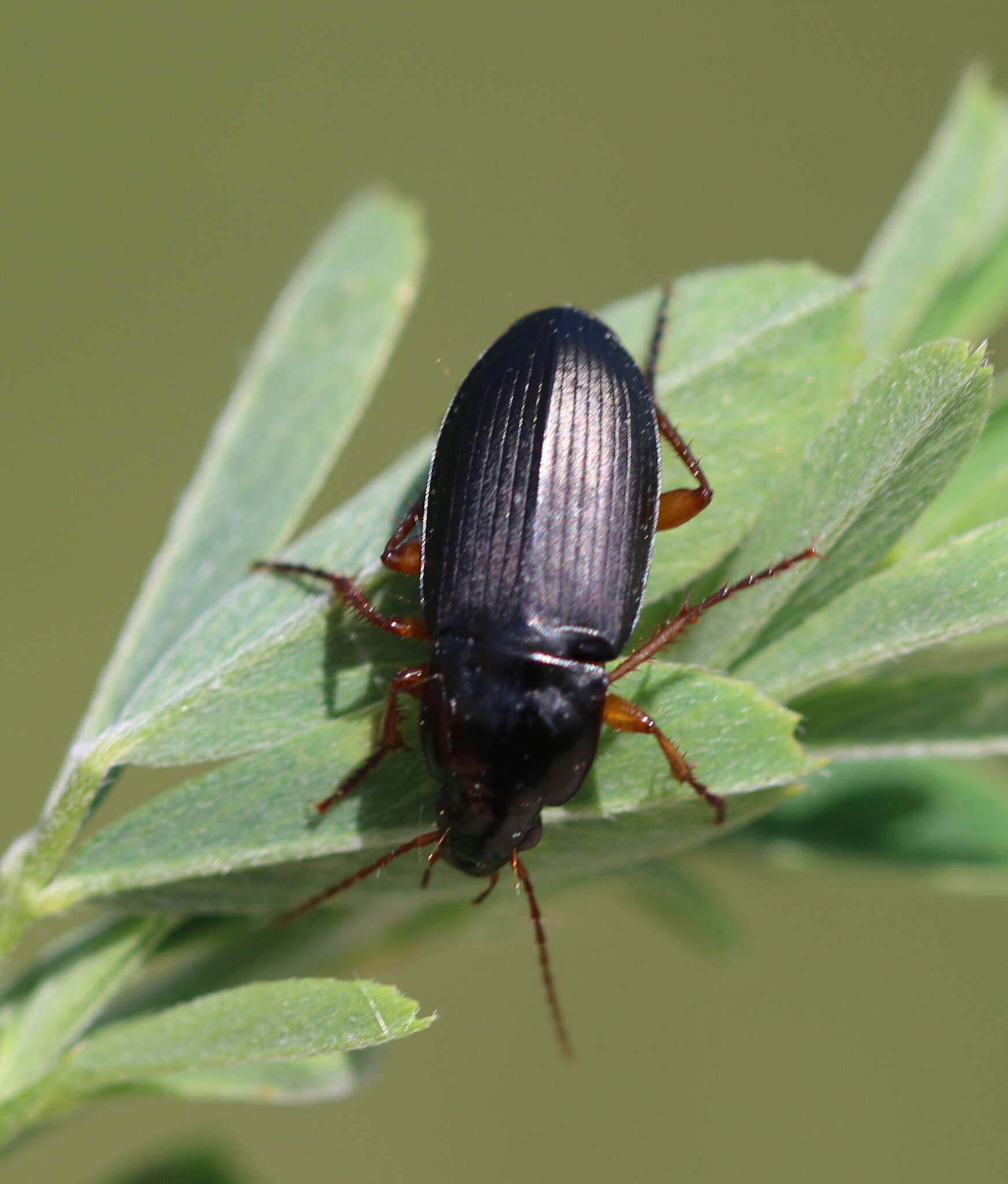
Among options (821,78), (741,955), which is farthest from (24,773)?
(821,78)

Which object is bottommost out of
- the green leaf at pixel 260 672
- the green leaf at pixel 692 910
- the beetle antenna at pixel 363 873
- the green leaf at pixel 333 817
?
the green leaf at pixel 692 910

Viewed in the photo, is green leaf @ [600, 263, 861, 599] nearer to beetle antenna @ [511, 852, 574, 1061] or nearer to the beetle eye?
the beetle eye

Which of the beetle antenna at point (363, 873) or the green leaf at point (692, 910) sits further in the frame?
the green leaf at point (692, 910)

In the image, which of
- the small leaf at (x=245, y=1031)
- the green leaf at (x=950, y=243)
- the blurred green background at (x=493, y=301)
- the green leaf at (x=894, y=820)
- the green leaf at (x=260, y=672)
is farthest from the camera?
the blurred green background at (x=493, y=301)

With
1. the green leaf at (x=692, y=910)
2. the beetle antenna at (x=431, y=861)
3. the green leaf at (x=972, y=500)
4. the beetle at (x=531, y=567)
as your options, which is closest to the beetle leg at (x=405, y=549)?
the beetle at (x=531, y=567)

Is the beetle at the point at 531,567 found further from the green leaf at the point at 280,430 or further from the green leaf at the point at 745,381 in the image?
the green leaf at the point at 280,430

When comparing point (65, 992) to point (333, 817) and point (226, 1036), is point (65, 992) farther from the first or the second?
point (333, 817)
